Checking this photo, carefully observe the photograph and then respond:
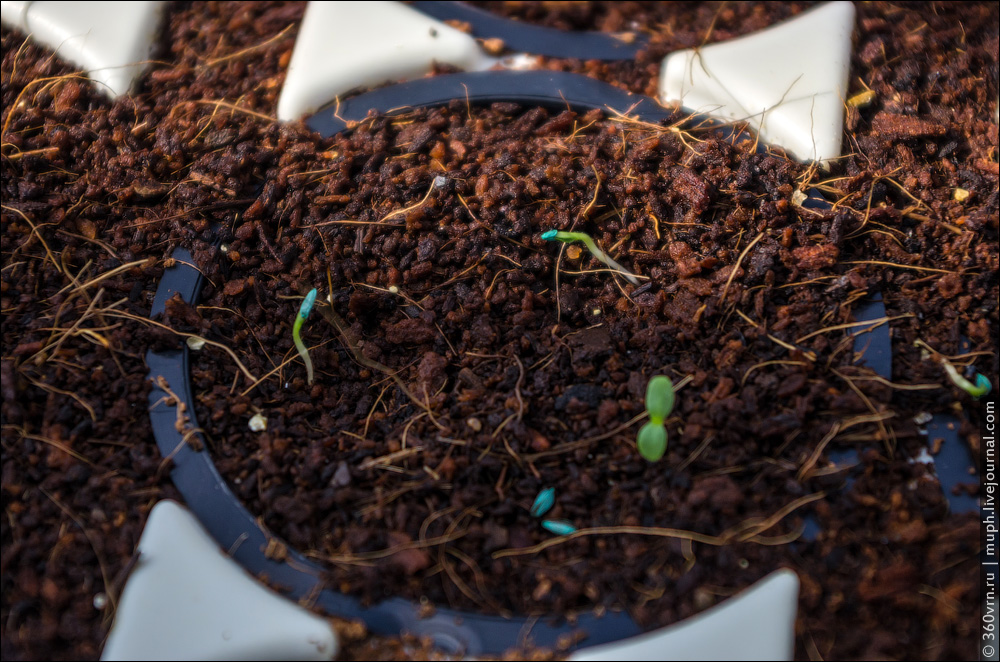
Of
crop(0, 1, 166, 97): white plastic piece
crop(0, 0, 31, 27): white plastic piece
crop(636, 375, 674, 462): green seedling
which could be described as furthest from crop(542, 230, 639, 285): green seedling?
crop(0, 0, 31, 27): white plastic piece


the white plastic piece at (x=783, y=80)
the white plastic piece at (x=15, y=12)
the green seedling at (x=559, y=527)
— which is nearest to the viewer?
the green seedling at (x=559, y=527)

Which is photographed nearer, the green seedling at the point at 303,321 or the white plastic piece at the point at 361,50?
the green seedling at the point at 303,321

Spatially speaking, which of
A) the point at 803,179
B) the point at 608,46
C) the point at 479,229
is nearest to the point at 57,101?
the point at 479,229

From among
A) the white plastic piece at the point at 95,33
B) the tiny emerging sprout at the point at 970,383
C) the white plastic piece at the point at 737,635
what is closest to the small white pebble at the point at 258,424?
the white plastic piece at the point at 737,635

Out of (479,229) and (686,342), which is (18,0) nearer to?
(479,229)

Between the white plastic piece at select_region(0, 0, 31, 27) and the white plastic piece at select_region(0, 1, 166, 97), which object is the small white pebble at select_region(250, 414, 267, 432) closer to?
the white plastic piece at select_region(0, 1, 166, 97)

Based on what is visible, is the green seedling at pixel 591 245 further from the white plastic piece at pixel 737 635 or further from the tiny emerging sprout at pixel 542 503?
the white plastic piece at pixel 737 635
